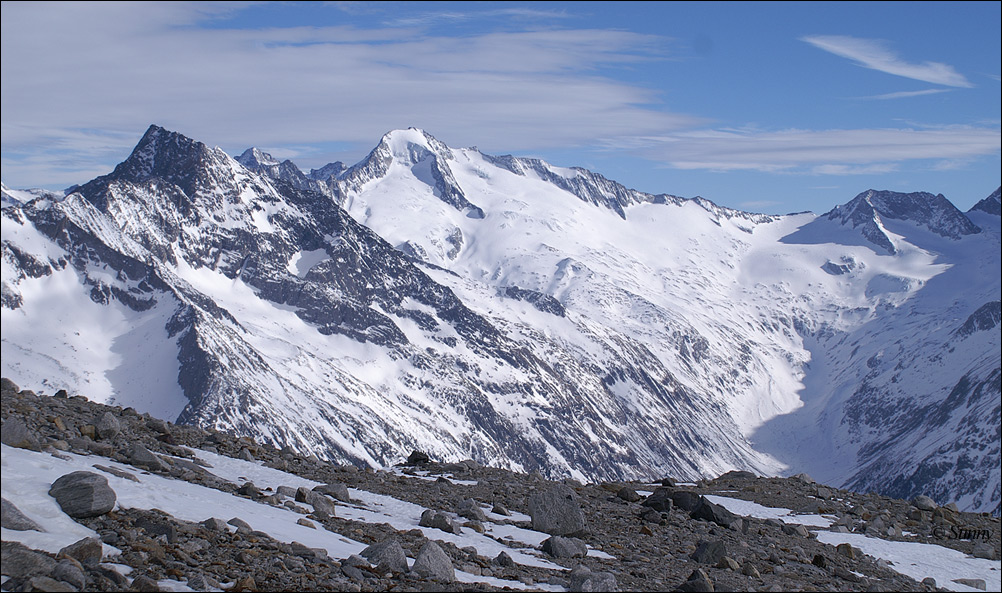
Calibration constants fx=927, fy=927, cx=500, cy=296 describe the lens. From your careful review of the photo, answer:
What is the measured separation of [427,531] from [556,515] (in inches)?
151

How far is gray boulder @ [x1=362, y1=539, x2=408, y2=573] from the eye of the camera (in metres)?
18.2

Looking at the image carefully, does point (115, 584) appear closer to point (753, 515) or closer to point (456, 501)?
point (456, 501)

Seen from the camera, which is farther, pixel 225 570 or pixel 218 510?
pixel 218 510

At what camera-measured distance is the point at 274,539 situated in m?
18.7

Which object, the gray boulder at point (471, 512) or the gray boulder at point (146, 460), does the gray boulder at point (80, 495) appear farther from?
the gray boulder at point (471, 512)

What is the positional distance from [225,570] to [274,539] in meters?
2.39

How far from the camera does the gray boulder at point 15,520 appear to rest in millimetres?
15062

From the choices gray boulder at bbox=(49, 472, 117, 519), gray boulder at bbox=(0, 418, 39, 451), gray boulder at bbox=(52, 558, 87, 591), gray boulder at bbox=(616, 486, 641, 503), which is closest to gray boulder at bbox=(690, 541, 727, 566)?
gray boulder at bbox=(616, 486, 641, 503)

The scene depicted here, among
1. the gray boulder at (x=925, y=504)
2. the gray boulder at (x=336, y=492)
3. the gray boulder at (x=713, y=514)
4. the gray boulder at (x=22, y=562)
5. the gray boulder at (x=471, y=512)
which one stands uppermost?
the gray boulder at (x=22, y=562)

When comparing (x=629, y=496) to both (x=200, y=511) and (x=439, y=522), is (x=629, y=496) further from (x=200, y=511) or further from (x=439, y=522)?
(x=200, y=511)

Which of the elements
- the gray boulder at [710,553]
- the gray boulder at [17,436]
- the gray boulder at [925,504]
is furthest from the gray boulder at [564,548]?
the gray boulder at [925,504]

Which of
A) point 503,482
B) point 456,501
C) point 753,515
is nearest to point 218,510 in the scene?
point 456,501

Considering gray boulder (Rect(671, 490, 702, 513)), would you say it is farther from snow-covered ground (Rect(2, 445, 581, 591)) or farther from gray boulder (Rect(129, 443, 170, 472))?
gray boulder (Rect(129, 443, 170, 472))

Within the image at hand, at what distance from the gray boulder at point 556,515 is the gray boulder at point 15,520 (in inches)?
513
